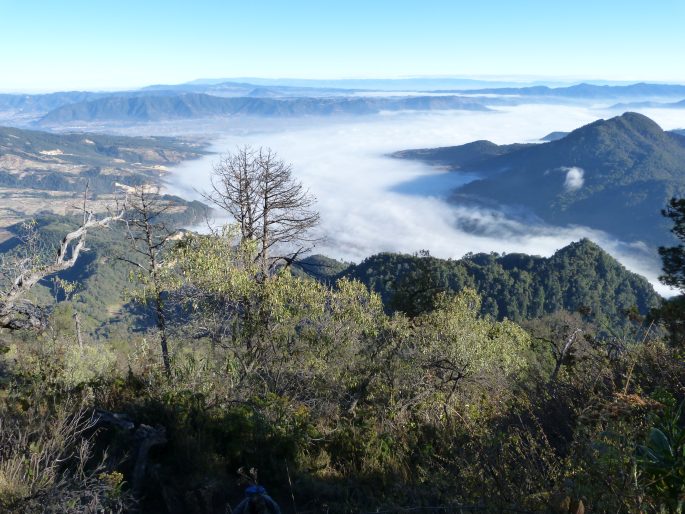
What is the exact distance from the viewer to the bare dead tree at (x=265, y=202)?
40.0 ft

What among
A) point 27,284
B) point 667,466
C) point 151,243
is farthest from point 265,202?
point 667,466

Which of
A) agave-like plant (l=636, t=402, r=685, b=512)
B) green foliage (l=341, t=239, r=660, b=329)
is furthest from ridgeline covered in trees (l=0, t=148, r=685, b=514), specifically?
green foliage (l=341, t=239, r=660, b=329)

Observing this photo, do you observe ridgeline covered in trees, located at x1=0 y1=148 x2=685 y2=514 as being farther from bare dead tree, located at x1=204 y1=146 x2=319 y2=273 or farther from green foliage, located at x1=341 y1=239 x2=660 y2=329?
green foliage, located at x1=341 y1=239 x2=660 y2=329

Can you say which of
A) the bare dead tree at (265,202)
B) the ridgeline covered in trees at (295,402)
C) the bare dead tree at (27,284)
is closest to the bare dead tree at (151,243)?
the ridgeline covered in trees at (295,402)

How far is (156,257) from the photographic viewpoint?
1260 centimetres

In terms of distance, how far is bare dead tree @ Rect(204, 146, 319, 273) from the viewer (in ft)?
40.0

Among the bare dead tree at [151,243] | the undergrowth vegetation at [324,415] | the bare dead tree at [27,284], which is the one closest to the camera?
the undergrowth vegetation at [324,415]

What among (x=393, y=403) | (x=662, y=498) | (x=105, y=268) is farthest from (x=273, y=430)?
(x=105, y=268)

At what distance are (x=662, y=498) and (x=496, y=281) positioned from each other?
64.1 meters

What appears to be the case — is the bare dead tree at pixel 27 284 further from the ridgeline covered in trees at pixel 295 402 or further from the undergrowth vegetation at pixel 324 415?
the undergrowth vegetation at pixel 324 415

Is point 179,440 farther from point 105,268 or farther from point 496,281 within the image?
point 105,268

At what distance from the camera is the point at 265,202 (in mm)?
12469

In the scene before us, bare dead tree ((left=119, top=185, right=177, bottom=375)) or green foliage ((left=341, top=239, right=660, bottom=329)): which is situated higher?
bare dead tree ((left=119, top=185, right=177, bottom=375))

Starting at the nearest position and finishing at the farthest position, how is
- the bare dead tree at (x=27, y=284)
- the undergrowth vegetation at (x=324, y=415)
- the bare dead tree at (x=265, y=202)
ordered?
the undergrowth vegetation at (x=324, y=415), the bare dead tree at (x=27, y=284), the bare dead tree at (x=265, y=202)
